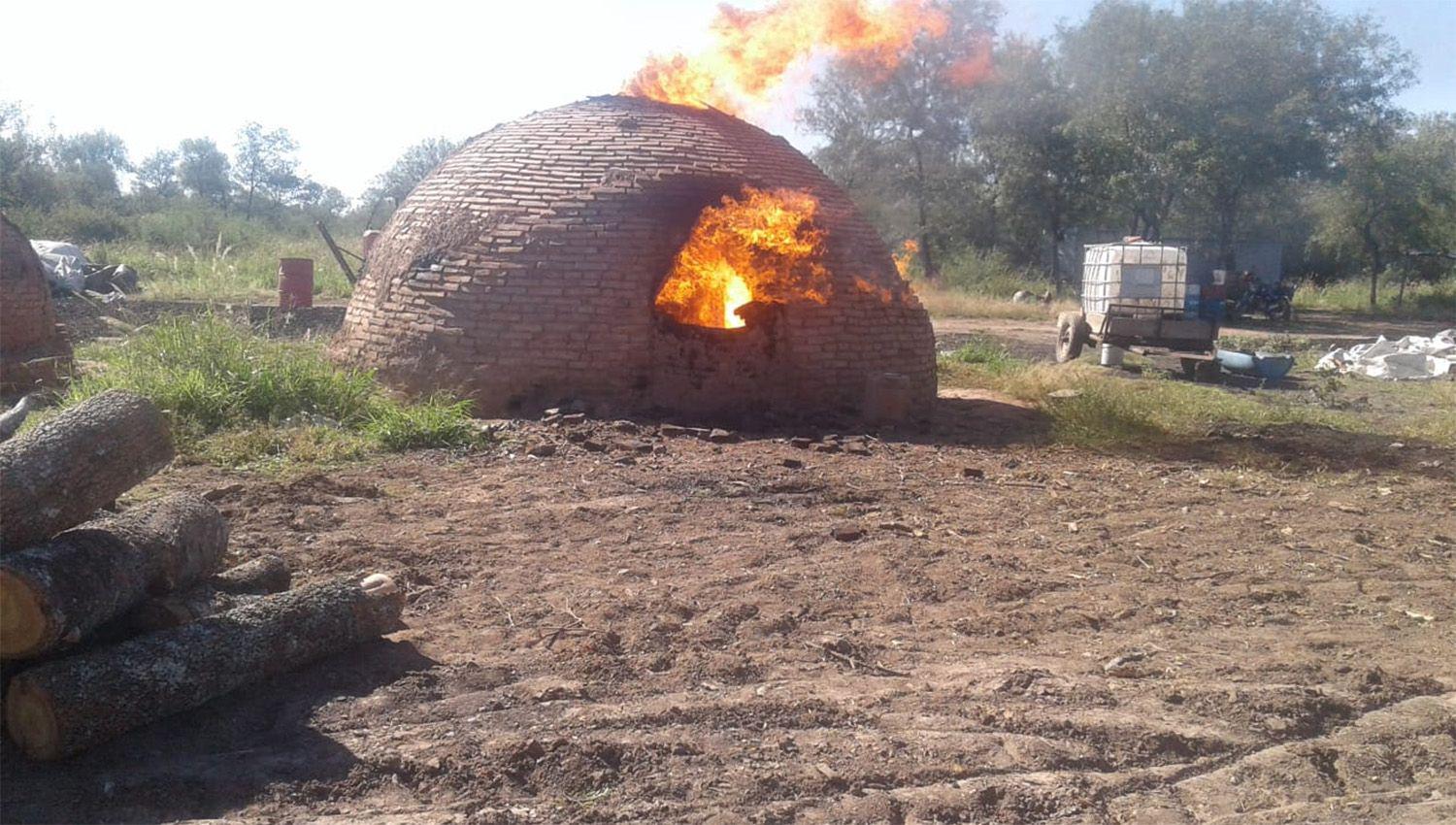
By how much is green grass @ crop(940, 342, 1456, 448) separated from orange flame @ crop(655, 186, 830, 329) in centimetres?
245

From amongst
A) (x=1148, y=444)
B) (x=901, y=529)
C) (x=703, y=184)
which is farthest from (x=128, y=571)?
(x=1148, y=444)

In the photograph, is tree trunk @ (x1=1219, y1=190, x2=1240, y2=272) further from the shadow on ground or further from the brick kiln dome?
the shadow on ground

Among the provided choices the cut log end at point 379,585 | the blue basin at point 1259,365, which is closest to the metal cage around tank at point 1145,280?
the blue basin at point 1259,365

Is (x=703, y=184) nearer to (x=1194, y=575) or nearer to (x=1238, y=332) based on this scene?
(x=1194, y=575)

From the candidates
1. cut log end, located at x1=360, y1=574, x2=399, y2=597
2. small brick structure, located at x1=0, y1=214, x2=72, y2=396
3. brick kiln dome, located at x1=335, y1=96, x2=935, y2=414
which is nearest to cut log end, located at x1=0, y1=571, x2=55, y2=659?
cut log end, located at x1=360, y1=574, x2=399, y2=597

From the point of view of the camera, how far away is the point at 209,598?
12.8 feet

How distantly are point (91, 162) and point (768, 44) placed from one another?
50007mm

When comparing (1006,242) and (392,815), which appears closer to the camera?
(392,815)

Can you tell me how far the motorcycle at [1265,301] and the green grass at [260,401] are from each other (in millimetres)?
21583

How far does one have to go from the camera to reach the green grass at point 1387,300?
88.6ft

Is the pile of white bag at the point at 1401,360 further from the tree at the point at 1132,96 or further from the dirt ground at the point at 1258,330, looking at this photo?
the tree at the point at 1132,96

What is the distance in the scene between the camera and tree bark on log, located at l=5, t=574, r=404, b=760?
3.15 metres

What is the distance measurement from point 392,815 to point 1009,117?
87.2 ft

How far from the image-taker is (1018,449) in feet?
27.5
